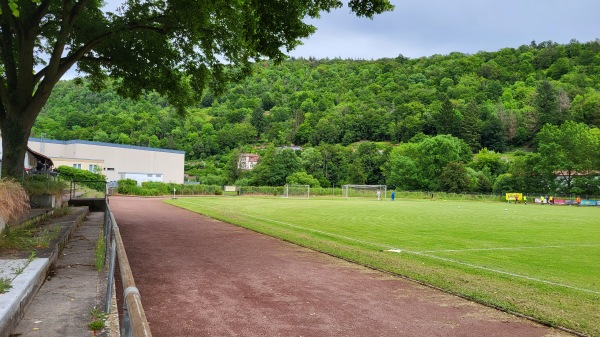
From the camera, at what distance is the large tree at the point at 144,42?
577 inches

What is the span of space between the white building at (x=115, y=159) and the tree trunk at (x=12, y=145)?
5254 centimetres

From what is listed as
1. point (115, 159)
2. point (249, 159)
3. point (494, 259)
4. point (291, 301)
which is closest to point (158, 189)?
point (115, 159)

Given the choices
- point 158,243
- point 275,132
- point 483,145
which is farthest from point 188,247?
point 275,132

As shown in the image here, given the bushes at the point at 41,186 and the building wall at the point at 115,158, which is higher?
the building wall at the point at 115,158

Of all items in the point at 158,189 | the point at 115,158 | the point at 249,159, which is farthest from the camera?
the point at 249,159

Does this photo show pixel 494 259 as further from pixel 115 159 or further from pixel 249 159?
pixel 249 159

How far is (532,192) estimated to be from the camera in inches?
3115

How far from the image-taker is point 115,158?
7019cm

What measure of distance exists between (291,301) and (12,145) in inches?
482

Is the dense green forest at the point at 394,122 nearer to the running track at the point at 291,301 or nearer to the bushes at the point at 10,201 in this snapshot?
the bushes at the point at 10,201

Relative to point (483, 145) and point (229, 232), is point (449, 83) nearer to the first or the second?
point (483, 145)

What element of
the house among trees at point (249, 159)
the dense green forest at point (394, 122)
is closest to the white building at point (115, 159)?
the dense green forest at point (394, 122)

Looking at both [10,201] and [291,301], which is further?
[10,201]

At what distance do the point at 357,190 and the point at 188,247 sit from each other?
6776 centimetres
